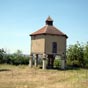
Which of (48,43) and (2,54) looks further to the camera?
(2,54)

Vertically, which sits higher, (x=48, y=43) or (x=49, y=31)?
(x=49, y=31)

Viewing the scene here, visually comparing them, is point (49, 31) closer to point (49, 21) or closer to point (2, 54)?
point (49, 21)

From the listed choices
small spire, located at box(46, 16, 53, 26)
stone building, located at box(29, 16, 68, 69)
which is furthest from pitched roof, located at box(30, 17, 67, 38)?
small spire, located at box(46, 16, 53, 26)

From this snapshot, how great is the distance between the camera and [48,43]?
5184 centimetres

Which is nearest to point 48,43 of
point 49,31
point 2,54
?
point 49,31

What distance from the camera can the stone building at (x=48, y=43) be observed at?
170ft

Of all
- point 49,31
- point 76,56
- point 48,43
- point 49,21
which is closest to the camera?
point 48,43

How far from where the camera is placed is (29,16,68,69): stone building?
5176 cm

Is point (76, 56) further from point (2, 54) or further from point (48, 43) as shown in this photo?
point (2, 54)

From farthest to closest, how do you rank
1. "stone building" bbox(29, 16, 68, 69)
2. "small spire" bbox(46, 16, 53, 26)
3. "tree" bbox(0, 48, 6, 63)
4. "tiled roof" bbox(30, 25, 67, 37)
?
1. "tree" bbox(0, 48, 6, 63)
2. "small spire" bbox(46, 16, 53, 26)
3. "tiled roof" bbox(30, 25, 67, 37)
4. "stone building" bbox(29, 16, 68, 69)

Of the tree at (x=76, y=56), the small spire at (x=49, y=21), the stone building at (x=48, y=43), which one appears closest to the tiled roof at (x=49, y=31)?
the stone building at (x=48, y=43)

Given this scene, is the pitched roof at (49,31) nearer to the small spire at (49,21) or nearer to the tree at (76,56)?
the small spire at (49,21)

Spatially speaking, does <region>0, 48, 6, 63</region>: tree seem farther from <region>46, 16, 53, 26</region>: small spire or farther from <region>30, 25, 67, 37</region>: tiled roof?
<region>46, 16, 53, 26</region>: small spire

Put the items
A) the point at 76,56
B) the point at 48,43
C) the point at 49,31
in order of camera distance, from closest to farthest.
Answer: the point at 48,43 < the point at 49,31 < the point at 76,56
